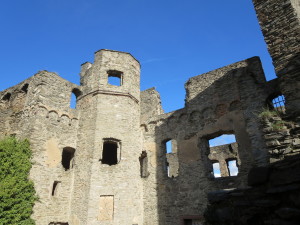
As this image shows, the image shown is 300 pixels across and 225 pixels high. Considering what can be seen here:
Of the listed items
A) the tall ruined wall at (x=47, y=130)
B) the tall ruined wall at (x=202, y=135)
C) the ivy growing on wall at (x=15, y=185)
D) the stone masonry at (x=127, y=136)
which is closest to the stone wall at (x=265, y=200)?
the stone masonry at (x=127, y=136)

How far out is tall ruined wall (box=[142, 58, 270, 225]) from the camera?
1028 cm

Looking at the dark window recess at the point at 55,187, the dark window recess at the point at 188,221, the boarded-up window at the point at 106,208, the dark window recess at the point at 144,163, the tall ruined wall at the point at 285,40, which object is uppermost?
the tall ruined wall at the point at 285,40

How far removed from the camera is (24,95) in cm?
1395

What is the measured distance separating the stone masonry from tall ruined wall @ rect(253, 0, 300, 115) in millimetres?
3072

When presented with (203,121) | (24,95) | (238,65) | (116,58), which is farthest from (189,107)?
(24,95)

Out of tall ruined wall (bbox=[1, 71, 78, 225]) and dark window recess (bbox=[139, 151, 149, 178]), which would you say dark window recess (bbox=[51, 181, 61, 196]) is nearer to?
tall ruined wall (bbox=[1, 71, 78, 225])

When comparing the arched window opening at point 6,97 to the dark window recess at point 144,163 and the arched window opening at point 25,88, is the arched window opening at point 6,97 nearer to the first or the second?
the arched window opening at point 25,88

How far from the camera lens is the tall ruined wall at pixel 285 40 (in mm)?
5897

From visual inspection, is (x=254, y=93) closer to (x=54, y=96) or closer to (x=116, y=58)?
(x=116, y=58)

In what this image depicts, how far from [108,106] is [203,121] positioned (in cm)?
509

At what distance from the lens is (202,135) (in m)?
11.8

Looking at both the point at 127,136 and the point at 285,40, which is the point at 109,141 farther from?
the point at 285,40

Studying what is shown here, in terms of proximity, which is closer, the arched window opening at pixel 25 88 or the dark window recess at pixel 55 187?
the dark window recess at pixel 55 187

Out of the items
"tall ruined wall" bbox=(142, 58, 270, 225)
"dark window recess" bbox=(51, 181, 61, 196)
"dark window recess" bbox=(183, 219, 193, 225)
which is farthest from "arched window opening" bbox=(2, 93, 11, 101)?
"dark window recess" bbox=(183, 219, 193, 225)
